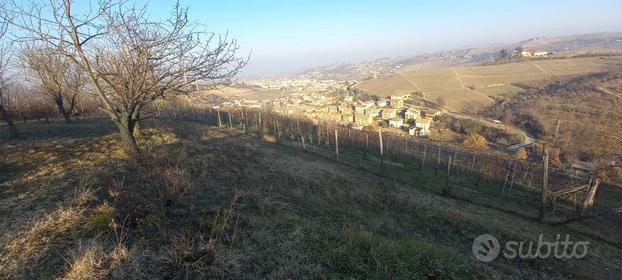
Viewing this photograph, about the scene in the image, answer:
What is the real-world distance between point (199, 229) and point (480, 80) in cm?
9474

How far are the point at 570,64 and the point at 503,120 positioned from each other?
42526 mm

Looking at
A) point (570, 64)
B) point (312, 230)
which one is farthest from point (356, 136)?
point (570, 64)

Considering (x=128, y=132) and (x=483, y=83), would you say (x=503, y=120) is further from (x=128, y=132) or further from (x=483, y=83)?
(x=128, y=132)

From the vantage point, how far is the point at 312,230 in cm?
652

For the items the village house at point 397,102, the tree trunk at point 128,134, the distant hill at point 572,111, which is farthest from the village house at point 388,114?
the tree trunk at point 128,134

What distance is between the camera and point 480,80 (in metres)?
86.4

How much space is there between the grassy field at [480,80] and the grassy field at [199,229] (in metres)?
68.2

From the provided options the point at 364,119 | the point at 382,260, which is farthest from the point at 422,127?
the point at 382,260

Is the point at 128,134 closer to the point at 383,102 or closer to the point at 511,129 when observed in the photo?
the point at 511,129

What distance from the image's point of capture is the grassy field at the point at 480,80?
74.8m

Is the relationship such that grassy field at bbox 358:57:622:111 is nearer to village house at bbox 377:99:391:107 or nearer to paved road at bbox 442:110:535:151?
paved road at bbox 442:110:535:151

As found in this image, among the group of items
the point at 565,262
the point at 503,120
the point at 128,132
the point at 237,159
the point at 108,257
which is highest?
the point at 128,132

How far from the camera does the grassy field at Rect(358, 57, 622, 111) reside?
74750 mm

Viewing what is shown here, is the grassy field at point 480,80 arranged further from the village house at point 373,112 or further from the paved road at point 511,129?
the village house at point 373,112
